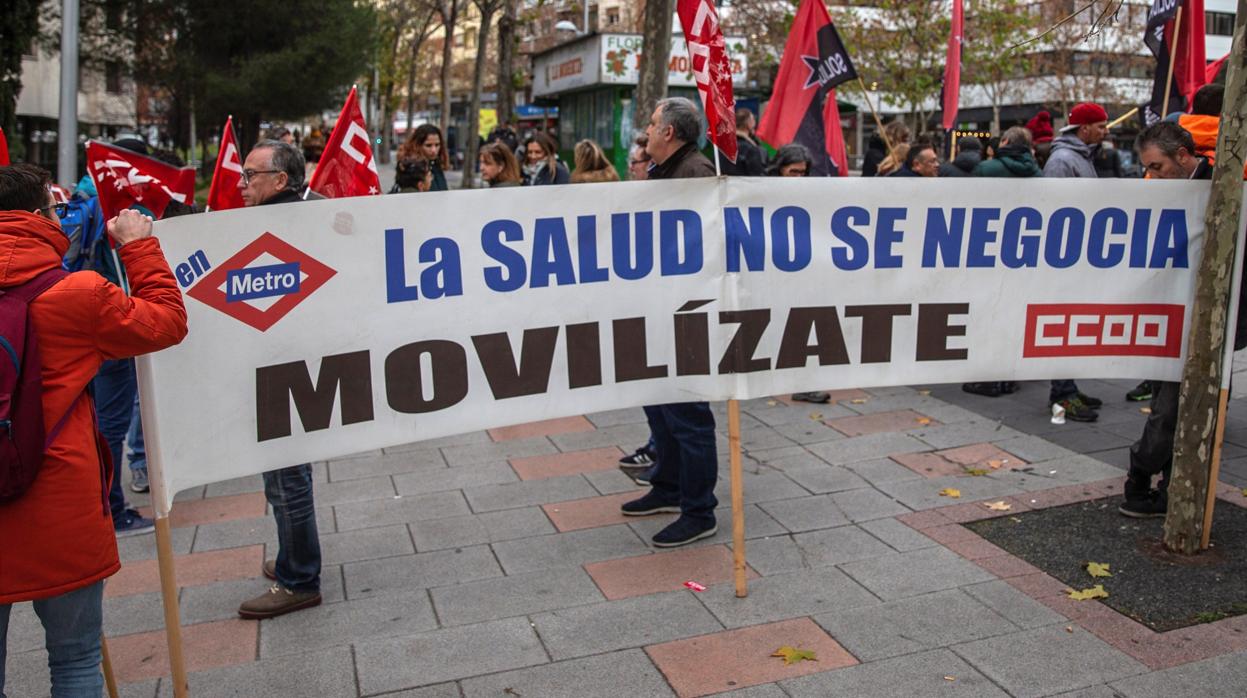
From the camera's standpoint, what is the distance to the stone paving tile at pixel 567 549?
4.72m

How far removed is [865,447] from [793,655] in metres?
2.83

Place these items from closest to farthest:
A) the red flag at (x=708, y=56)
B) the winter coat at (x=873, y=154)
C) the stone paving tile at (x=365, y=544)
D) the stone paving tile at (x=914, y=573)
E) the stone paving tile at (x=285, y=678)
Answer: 1. the stone paving tile at (x=285, y=678)
2. the red flag at (x=708, y=56)
3. the stone paving tile at (x=914, y=573)
4. the stone paving tile at (x=365, y=544)
5. the winter coat at (x=873, y=154)

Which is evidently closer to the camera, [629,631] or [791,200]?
[629,631]

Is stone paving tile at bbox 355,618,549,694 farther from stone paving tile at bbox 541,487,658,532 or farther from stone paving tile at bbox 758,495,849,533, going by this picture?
stone paving tile at bbox 758,495,849,533

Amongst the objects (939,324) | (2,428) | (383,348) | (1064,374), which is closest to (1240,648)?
(1064,374)

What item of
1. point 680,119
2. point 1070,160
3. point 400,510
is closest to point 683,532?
point 400,510

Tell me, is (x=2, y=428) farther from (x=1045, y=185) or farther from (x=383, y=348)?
(x=1045, y=185)

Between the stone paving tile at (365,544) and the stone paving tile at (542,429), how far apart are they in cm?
170

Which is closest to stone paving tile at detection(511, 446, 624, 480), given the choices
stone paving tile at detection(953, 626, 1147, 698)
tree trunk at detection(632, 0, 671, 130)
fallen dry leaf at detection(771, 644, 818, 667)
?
fallen dry leaf at detection(771, 644, 818, 667)

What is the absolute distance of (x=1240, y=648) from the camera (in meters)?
3.78

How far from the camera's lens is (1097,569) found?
4.43 m

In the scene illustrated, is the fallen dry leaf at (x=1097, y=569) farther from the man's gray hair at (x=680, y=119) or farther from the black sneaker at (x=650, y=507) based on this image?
the man's gray hair at (x=680, y=119)

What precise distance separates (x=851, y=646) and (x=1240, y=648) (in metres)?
1.38

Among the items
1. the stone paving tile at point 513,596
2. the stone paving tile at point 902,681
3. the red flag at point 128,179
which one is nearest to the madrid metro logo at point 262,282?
the red flag at point 128,179
